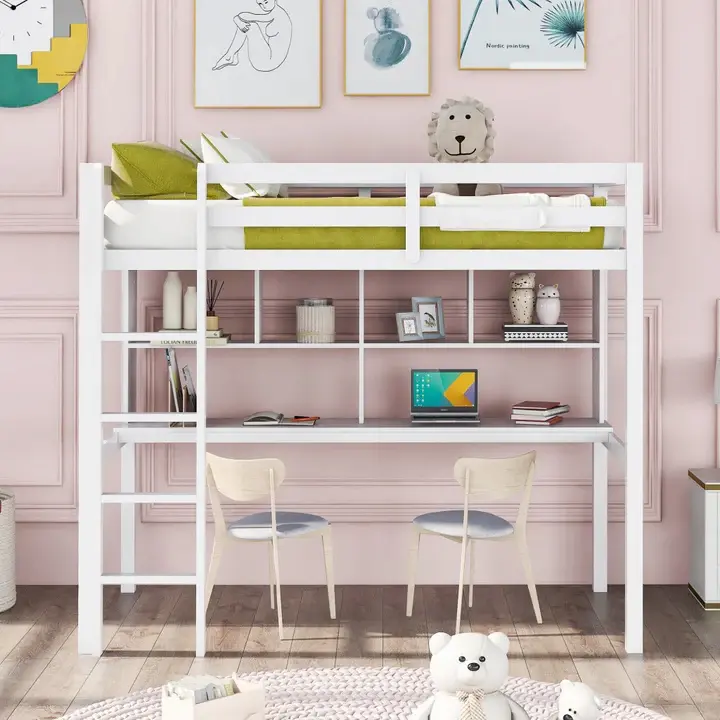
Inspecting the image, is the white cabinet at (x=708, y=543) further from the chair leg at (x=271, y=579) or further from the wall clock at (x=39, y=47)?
the wall clock at (x=39, y=47)

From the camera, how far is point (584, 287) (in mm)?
4125

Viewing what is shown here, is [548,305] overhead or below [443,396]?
overhead

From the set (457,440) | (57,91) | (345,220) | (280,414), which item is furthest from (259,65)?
(457,440)

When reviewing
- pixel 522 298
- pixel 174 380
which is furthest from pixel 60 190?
pixel 522 298

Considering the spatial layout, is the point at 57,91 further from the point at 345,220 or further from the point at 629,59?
the point at 629,59

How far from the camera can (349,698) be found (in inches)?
113

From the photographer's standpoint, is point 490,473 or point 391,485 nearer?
point 490,473

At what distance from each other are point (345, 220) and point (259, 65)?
1.24 metres

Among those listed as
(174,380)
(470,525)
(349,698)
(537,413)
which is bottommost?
(349,698)

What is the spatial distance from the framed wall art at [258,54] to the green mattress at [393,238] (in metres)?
1.03

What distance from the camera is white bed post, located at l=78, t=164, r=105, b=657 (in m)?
3.25

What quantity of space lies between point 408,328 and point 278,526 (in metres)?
1.00

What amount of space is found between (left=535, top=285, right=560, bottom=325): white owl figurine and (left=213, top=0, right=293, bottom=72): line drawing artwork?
150 cm

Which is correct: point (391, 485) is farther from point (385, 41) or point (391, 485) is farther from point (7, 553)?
point (385, 41)
